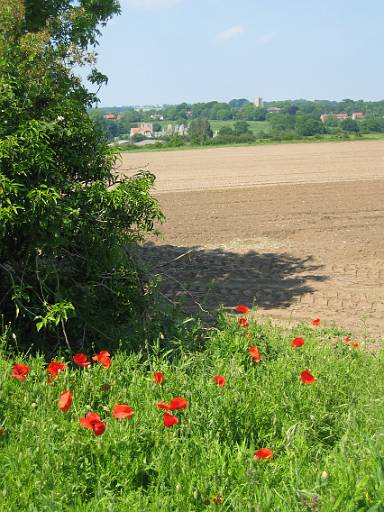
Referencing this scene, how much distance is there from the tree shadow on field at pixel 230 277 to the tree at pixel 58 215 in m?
1.81

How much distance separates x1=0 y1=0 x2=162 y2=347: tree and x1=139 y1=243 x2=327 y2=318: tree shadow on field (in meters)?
1.81

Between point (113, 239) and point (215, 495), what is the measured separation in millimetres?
2327

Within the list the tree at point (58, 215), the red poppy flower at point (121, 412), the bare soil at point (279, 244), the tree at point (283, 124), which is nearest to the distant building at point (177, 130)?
the tree at point (283, 124)

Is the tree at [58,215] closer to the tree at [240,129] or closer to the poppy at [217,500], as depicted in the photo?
the poppy at [217,500]

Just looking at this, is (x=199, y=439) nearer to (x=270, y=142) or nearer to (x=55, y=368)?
(x=55, y=368)

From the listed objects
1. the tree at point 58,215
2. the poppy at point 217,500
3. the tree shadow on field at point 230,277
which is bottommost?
the tree shadow on field at point 230,277

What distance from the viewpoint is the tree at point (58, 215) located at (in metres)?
4.49

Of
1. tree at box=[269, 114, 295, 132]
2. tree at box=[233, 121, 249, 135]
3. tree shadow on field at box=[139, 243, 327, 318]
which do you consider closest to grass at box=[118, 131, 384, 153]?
tree at box=[233, 121, 249, 135]

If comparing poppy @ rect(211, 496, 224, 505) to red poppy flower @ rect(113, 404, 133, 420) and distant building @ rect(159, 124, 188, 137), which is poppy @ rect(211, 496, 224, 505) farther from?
distant building @ rect(159, 124, 188, 137)

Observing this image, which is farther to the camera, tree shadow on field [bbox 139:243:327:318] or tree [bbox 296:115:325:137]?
tree [bbox 296:115:325:137]

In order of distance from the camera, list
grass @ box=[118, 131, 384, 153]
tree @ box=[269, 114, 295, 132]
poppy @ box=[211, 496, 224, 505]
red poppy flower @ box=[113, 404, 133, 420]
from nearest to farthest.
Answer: poppy @ box=[211, 496, 224, 505]
red poppy flower @ box=[113, 404, 133, 420]
grass @ box=[118, 131, 384, 153]
tree @ box=[269, 114, 295, 132]

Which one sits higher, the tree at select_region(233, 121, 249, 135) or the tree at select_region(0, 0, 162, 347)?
the tree at select_region(233, 121, 249, 135)

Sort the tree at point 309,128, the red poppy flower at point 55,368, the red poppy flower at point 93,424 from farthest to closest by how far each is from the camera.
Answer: the tree at point 309,128 < the red poppy flower at point 55,368 < the red poppy flower at point 93,424

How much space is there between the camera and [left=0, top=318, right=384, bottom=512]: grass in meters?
2.87
